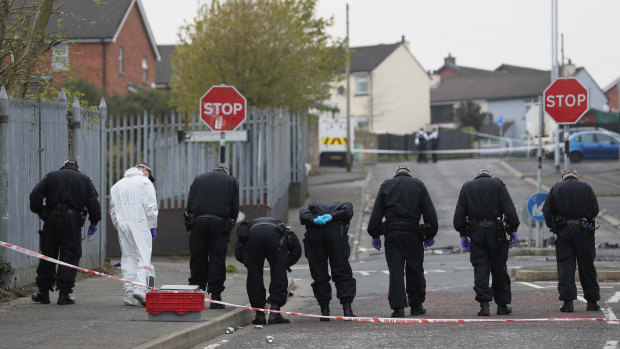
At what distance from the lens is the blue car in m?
46.0

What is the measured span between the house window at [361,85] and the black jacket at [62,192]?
2399 inches

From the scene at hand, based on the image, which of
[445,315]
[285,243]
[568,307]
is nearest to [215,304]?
[285,243]

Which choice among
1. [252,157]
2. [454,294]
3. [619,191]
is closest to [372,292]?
[454,294]

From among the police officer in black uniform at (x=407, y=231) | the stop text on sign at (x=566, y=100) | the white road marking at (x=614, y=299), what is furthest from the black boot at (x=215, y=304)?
the stop text on sign at (x=566, y=100)

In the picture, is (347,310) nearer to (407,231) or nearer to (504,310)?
(407,231)

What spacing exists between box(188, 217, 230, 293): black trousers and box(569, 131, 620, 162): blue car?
36612 mm

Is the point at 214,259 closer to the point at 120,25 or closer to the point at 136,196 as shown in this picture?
the point at 136,196

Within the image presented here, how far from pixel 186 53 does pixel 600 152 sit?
2448cm

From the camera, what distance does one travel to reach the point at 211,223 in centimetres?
1164

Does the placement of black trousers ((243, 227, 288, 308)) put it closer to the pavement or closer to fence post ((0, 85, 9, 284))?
the pavement

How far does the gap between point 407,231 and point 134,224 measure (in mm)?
3276

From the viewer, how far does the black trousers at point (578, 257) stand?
11836 mm

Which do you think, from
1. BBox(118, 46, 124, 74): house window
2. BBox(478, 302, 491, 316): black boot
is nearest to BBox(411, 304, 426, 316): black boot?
BBox(478, 302, 491, 316): black boot

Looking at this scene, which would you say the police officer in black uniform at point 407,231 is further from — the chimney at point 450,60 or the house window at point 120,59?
the chimney at point 450,60
